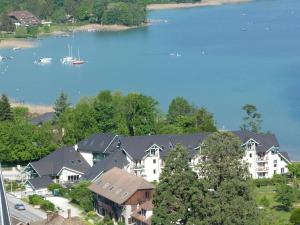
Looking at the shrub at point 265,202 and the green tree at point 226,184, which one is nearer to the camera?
the green tree at point 226,184

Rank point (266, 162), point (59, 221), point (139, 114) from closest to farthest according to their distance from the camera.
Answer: point (59, 221) < point (266, 162) < point (139, 114)

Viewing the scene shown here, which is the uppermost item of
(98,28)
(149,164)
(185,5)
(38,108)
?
(185,5)

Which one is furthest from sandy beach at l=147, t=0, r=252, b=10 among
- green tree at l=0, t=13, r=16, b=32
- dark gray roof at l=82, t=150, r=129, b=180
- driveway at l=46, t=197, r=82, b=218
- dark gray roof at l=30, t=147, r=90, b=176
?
driveway at l=46, t=197, r=82, b=218

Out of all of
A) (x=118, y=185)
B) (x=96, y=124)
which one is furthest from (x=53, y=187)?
(x=96, y=124)

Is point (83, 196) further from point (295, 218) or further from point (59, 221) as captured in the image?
point (295, 218)

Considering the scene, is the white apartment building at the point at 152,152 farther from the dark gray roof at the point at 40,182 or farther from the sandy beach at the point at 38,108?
the sandy beach at the point at 38,108

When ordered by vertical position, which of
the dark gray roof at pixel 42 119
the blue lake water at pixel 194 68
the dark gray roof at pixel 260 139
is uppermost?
the blue lake water at pixel 194 68

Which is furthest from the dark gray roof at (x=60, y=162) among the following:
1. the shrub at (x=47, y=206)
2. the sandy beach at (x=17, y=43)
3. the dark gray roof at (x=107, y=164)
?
the sandy beach at (x=17, y=43)
